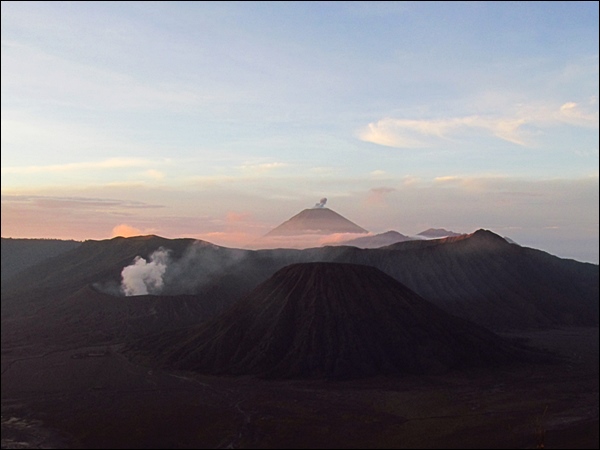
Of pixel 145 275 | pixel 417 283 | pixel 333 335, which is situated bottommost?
pixel 333 335

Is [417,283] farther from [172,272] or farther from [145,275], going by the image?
[145,275]

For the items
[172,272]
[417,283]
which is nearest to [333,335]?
[417,283]

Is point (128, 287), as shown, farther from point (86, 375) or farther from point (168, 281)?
point (86, 375)

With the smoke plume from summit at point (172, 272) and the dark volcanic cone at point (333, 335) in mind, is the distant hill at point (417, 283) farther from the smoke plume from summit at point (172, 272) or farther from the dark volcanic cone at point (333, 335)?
the dark volcanic cone at point (333, 335)

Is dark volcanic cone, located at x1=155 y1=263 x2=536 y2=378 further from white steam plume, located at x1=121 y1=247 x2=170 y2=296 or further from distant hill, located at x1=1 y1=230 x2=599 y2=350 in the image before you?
white steam plume, located at x1=121 y1=247 x2=170 y2=296

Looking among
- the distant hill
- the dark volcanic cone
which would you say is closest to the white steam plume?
the distant hill

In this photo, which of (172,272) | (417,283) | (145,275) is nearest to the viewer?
(417,283)

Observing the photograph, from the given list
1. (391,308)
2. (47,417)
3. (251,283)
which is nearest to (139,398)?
(47,417)
